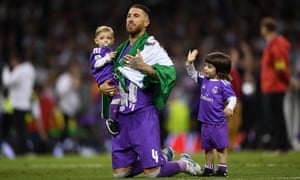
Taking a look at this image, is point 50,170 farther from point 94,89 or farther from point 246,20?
point 246,20

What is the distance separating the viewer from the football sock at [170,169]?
12.2m

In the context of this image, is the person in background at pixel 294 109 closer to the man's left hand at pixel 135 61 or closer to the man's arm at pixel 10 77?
the man's arm at pixel 10 77

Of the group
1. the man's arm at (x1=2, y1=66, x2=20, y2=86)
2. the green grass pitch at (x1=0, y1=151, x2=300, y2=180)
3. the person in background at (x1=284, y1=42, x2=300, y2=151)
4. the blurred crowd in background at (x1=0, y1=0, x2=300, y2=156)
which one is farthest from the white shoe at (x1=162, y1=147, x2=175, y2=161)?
the person in background at (x1=284, y1=42, x2=300, y2=151)

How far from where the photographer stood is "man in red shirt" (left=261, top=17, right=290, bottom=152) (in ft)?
60.2

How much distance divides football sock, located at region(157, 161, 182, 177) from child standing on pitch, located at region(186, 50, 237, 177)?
1.62ft

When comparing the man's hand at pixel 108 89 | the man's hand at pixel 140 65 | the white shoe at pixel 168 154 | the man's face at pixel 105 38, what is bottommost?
the white shoe at pixel 168 154

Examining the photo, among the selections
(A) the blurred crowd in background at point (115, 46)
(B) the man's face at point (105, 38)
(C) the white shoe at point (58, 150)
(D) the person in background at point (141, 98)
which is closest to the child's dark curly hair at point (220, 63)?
(D) the person in background at point (141, 98)

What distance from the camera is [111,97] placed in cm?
1254

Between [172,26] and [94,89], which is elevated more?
[172,26]

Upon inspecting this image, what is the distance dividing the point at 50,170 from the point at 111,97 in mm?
3262

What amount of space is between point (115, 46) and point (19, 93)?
6.69 m

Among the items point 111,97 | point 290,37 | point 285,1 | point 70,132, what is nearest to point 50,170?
point 111,97

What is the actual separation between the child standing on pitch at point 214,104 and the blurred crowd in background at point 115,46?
8.22m

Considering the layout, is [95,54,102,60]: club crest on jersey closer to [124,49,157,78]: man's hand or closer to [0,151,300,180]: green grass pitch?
[124,49,157,78]: man's hand
